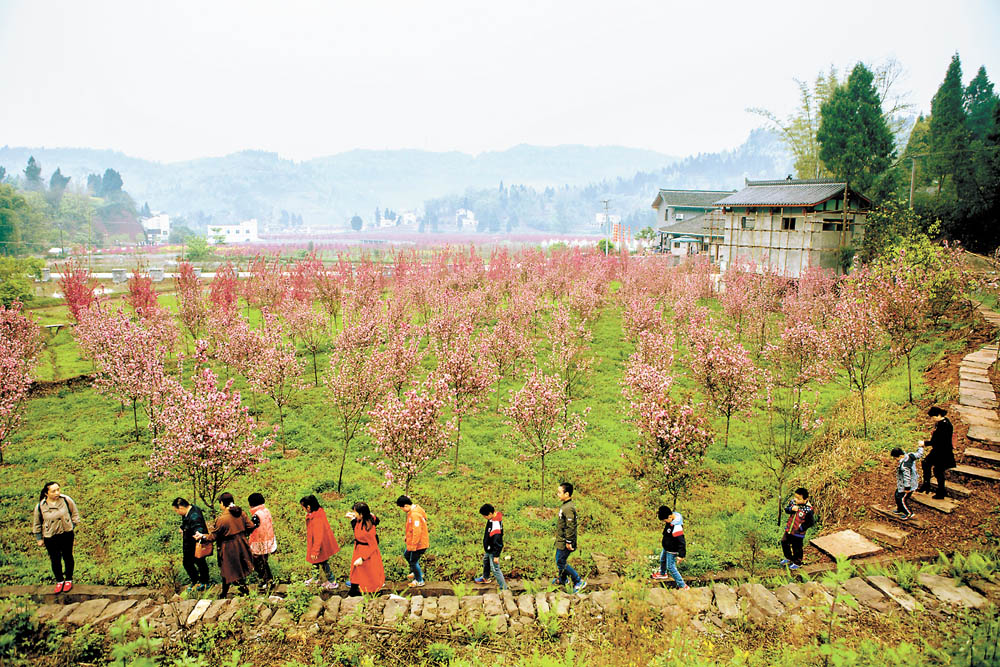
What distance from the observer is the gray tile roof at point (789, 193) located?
41281 millimetres

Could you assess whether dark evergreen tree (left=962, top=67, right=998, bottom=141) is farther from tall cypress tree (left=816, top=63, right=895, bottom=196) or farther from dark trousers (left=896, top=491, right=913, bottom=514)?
dark trousers (left=896, top=491, right=913, bottom=514)

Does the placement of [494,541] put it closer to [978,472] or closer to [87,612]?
[87,612]

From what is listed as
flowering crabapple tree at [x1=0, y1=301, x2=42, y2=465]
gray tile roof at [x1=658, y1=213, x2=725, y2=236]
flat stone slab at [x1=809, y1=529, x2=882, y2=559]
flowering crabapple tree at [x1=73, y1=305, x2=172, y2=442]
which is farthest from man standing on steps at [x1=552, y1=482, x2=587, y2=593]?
gray tile roof at [x1=658, y1=213, x2=725, y2=236]

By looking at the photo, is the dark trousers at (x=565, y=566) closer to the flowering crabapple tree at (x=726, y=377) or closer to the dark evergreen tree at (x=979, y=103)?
the flowering crabapple tree at (x=726, y=377)

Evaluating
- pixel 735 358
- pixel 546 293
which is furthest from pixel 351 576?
pixel 546 293

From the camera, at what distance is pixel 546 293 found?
120 feet

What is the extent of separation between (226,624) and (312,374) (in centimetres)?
1694

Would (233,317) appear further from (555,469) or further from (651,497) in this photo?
(651,497)

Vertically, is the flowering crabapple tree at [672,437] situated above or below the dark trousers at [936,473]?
above

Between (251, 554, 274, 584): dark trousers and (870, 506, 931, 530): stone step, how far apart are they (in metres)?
13.2

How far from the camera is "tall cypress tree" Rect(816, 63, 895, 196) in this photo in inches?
1768

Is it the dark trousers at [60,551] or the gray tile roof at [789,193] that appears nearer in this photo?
the dark trousers at [60,551]

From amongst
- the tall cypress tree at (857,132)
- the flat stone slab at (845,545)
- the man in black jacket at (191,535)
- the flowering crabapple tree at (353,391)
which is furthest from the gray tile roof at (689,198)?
the man in black jacket at (191,535)

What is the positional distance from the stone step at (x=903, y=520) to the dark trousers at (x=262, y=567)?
13.2m
